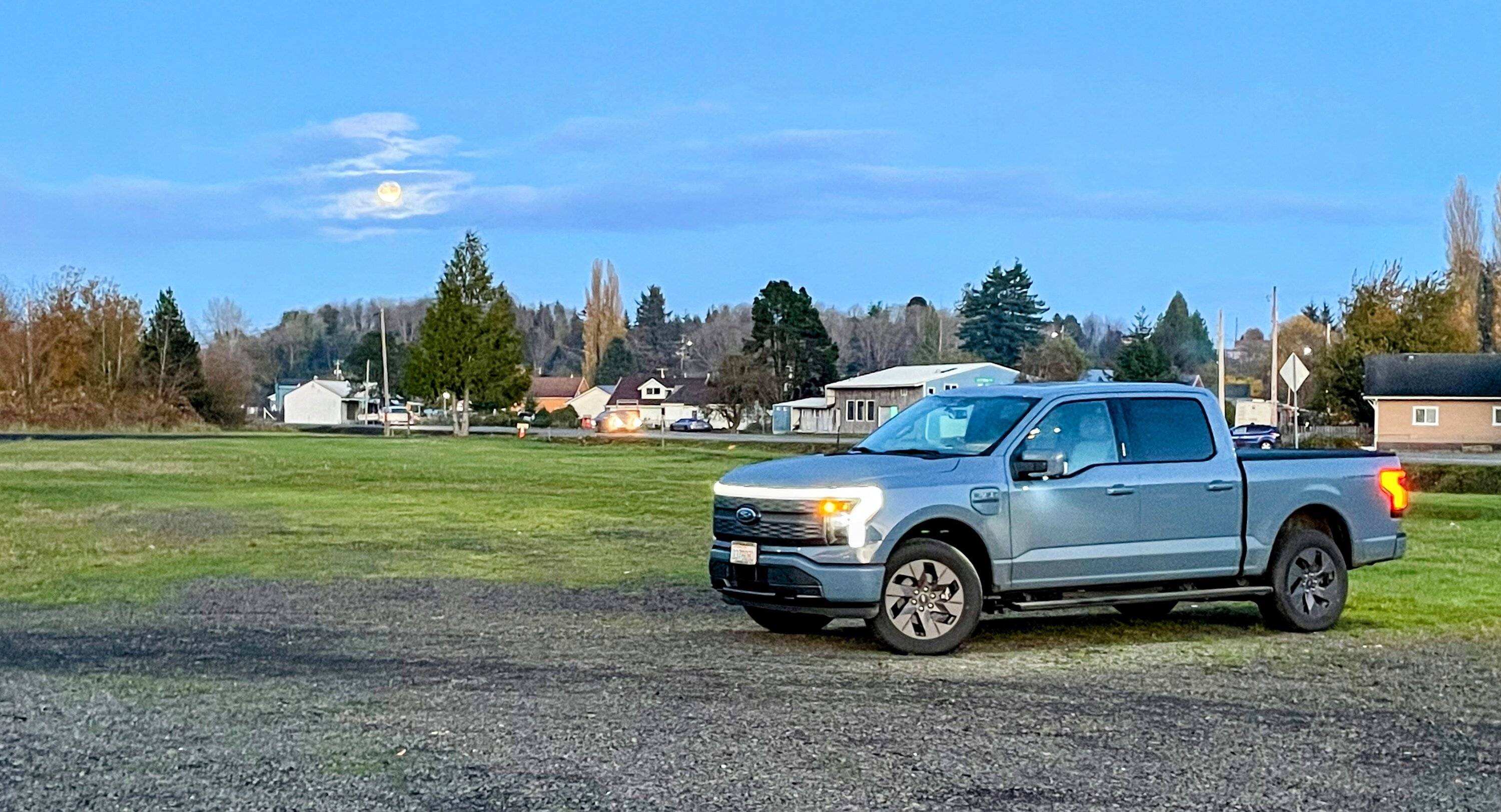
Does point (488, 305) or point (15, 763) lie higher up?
point (488, 305)

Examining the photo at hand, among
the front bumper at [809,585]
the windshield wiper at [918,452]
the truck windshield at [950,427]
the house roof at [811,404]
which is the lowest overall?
the front bumper at [809,585]

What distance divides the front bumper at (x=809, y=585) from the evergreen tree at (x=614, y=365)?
149 meters

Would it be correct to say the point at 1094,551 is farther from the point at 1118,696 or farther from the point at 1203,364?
the point at 1203,364

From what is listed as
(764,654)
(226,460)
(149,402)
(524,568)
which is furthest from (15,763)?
(149,402)

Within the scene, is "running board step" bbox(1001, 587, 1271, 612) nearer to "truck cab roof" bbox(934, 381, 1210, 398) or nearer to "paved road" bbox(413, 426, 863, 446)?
"truck cab roof" bbox(934, 381, 1210, 398)

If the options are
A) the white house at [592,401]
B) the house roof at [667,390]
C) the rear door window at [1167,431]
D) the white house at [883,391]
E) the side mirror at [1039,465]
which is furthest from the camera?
the white house at [592,401]

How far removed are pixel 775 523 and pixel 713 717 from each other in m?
2.60

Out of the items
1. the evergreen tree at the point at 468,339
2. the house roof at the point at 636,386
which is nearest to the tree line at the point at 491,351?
the evergreen tree at the point at 468,339

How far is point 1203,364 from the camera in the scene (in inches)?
6486

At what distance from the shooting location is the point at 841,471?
1088 cm

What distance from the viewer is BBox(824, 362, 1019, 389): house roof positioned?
315ft

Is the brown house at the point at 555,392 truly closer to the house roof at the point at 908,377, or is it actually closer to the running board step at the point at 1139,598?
the house roof at the point at 908,377

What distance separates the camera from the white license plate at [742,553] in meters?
10.9

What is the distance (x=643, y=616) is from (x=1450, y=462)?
139ft
